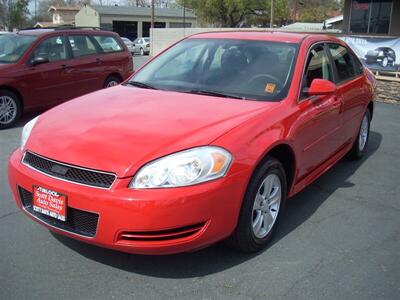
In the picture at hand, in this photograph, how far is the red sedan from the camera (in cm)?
288

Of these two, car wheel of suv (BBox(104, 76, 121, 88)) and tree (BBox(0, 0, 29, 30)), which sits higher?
tree (BBox(0, 0, 29, 30))

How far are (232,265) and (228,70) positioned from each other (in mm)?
1720

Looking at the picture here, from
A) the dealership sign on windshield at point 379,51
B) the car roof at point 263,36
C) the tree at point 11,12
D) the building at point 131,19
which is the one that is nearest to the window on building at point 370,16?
the dealership sign on windshield at point 379,51

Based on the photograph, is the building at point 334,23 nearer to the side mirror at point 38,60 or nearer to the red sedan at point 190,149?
the side mirror at point 38,60

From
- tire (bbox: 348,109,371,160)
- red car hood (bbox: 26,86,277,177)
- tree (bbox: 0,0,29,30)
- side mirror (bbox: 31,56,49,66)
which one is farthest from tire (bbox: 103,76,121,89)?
tree (bbox: 0,0,29,30)

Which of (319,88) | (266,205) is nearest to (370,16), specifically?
(319,88)

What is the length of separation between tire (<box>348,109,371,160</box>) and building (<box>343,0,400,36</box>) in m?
14.4

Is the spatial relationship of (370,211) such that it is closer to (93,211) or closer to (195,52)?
(195,52)

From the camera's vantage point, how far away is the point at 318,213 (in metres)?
4.36

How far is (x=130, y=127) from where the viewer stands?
329 centimetres

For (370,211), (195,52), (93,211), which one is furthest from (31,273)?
(370,211)

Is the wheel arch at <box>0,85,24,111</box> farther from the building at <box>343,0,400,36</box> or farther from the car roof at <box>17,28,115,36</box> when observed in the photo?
the building at <box>343,0,400,36</box>

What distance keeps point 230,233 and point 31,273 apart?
1.35 metres

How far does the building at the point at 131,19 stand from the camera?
54875 millimetres
